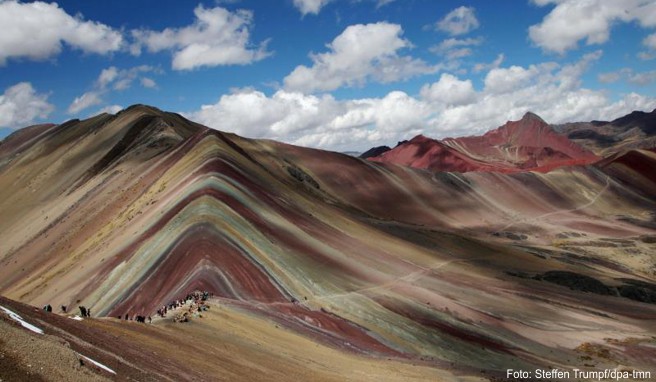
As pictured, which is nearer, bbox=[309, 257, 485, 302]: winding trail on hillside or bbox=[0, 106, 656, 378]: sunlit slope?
bbox=[0, 106, 656, 378]: sunlit slope

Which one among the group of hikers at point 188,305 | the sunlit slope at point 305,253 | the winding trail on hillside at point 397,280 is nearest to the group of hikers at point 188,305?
the group of hikers at point 188,305

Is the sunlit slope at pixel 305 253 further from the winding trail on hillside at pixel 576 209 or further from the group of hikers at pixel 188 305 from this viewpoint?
the group of hikers at pixel 188 305

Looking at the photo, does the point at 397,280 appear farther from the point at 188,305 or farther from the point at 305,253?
the point at 188,305

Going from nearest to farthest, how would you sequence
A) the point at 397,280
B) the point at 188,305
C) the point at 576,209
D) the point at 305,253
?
the point at 188,305
the point at 305,253
the point at 397,280
the point at 576,209

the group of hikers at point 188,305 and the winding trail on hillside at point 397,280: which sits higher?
the group of hikers at point 188,305

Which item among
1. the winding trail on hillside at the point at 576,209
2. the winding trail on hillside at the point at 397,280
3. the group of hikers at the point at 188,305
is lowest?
the winding trail on hillside at the point at 397,280

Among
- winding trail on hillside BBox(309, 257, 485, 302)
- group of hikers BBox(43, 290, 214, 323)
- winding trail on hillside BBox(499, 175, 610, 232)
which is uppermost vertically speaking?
winding trail on hillside BBox(499, 175, 610, 232)

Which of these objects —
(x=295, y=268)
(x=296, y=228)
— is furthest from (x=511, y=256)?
(x=295, y=268)

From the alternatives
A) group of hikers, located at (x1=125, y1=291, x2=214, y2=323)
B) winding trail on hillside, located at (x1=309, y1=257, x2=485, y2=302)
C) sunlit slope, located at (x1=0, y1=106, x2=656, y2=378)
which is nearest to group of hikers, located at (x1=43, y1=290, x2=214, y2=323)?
group of hikers, located at (x1=125, y1=291, x2=214, y2=323)

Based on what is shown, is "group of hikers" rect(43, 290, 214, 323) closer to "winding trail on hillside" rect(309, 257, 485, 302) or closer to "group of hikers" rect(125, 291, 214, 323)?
"group of hikers" rect(125, 291, 214, 323)

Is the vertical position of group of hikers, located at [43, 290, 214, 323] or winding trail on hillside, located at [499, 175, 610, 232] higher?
winding trail on hillside, located at [499, 175, 610, 232]

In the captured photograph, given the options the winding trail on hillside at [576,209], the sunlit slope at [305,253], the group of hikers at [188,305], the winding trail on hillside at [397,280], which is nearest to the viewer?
the group of hikers at [188,305]

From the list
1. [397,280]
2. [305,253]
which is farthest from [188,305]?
[397,280]

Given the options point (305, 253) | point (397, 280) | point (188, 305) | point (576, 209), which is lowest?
point (397, 280)
